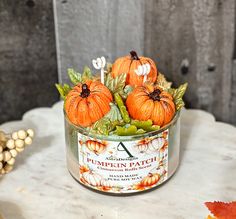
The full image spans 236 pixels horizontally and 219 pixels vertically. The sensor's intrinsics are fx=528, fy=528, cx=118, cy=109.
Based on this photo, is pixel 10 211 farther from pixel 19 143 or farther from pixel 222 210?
pixel 222 210

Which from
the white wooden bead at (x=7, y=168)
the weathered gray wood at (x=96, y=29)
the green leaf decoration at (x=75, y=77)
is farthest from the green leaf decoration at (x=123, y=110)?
the weathered gray wood at (x=96, y=29)

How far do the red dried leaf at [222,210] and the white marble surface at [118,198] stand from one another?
0.16 feet

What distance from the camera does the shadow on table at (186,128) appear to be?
35.8 inches

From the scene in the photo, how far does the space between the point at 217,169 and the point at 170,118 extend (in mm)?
145

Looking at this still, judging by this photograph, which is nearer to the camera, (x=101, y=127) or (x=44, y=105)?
(x=101, y=127)

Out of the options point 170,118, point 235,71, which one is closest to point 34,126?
point 170,118

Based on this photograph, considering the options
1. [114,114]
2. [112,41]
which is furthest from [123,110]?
[112,41]

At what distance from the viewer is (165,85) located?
830 millimetres

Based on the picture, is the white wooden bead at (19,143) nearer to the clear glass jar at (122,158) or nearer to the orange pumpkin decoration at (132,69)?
the clear glass jar at (122,158)

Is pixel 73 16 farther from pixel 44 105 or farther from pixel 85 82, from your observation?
pixel 85 82

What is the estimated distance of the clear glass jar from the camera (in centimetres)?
73

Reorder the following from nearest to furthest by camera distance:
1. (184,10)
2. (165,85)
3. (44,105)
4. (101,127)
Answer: (101,127), (165,85), (184,10), (44,105)

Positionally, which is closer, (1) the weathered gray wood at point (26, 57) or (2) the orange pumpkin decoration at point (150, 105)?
(2) the orange pumpkin decoration at point (150, 105)

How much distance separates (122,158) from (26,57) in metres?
0.48
